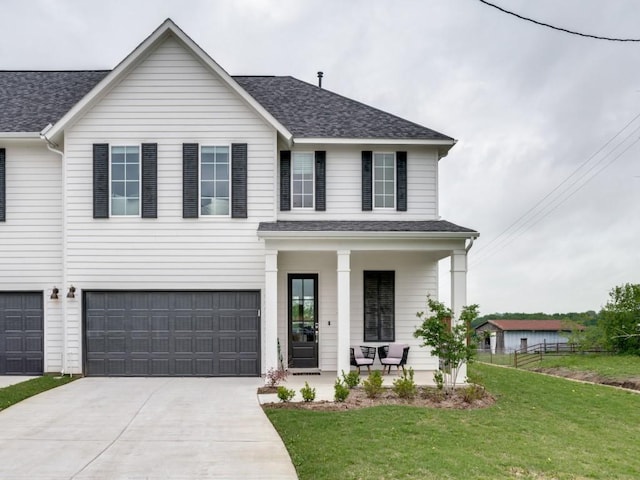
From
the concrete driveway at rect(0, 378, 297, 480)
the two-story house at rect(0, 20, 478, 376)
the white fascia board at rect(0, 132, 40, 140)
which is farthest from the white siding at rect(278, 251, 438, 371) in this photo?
the white fascia board at rect(0, 132, 40, 140)

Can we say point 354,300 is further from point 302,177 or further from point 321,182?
point 302,177

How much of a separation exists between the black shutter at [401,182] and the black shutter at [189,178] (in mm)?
5035

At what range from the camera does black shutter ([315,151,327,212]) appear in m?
15.0

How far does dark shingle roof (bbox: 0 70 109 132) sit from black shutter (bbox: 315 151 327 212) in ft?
22.2

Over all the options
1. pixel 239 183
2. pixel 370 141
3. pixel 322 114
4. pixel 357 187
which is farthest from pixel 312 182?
pixel 322 114

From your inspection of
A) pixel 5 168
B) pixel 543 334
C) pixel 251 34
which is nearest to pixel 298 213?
pixel 251 34

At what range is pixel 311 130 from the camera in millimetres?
15086

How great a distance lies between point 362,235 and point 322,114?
4.80m

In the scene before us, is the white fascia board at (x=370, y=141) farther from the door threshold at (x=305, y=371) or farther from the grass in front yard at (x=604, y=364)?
the grass in front yard at (x=604, y=364)

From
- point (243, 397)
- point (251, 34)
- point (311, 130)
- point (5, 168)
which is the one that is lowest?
point (243, 397)

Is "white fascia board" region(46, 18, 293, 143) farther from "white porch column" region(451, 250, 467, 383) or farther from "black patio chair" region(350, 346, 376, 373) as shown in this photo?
"black patio chair" region(350, 346, 376, 373)

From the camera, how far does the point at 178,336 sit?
14172 mm

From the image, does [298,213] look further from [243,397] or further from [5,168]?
[5,168]

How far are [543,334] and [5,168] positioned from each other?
41066 millimetres
